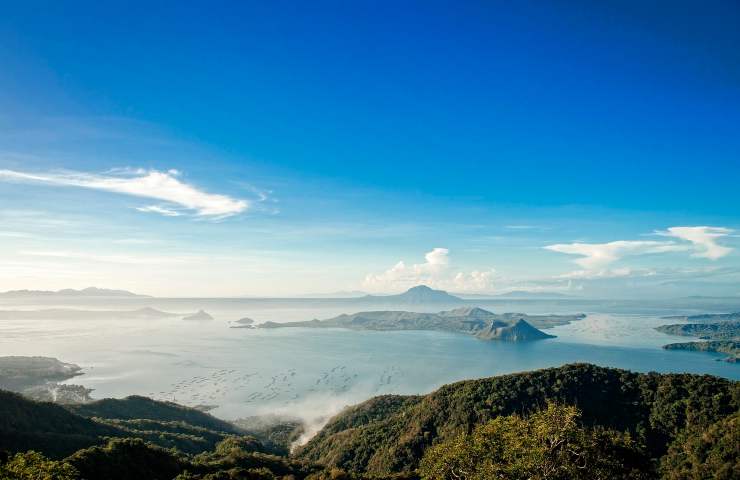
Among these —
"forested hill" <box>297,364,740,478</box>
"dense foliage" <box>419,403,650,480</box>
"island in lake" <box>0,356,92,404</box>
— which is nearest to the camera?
"dense foliage" <box>419,403,650,480</box>

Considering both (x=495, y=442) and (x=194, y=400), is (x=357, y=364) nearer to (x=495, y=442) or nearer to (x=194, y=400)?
(x=194, y=400)

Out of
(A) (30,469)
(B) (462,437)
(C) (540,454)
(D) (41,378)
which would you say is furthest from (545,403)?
(D) (41,378)

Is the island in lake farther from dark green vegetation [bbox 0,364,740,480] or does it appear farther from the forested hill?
the forested hill

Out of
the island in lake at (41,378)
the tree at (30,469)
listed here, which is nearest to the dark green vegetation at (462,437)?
the tree at (30,469)

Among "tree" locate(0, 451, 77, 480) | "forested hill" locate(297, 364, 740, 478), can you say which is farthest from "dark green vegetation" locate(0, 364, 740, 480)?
"forested hill" locate(297, 364, 740, 478)

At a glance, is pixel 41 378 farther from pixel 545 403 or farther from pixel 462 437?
pixel 462 437
